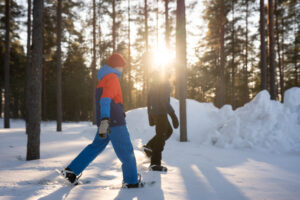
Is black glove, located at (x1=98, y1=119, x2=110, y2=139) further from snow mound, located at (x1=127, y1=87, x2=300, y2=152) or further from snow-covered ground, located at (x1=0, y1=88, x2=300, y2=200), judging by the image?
snow mound, located at (x1=127, y1=87, x2=300, y2=152)

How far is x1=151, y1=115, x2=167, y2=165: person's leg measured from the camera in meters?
4.03

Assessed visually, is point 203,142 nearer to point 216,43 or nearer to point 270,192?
point 270,192

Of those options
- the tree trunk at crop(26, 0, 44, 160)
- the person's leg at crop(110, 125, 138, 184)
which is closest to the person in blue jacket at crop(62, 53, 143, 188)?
the person's leg at crop(110, 125, 138, 184)

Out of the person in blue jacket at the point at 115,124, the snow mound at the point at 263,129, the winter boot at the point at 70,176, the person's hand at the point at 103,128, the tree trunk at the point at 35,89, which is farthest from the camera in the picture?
the snow mound at the point at 263,129

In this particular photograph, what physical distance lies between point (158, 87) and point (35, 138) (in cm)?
307

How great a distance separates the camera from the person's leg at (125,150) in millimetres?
2805

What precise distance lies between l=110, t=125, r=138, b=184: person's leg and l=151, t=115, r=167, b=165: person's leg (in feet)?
3.98

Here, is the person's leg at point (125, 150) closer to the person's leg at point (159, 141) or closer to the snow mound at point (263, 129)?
the person's leg at point (159, 141)

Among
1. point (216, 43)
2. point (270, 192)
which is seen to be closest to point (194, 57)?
point (216, 43)

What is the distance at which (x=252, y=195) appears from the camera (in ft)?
8.83

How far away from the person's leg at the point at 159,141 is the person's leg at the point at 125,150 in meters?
1.21

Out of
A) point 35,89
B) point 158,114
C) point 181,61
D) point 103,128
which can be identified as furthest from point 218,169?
point 181,61

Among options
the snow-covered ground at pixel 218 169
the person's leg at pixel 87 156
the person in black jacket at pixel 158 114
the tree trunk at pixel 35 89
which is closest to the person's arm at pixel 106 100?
the person's leg at pixel 87 156

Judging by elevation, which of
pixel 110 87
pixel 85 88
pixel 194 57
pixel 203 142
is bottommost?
pixel 203 142
